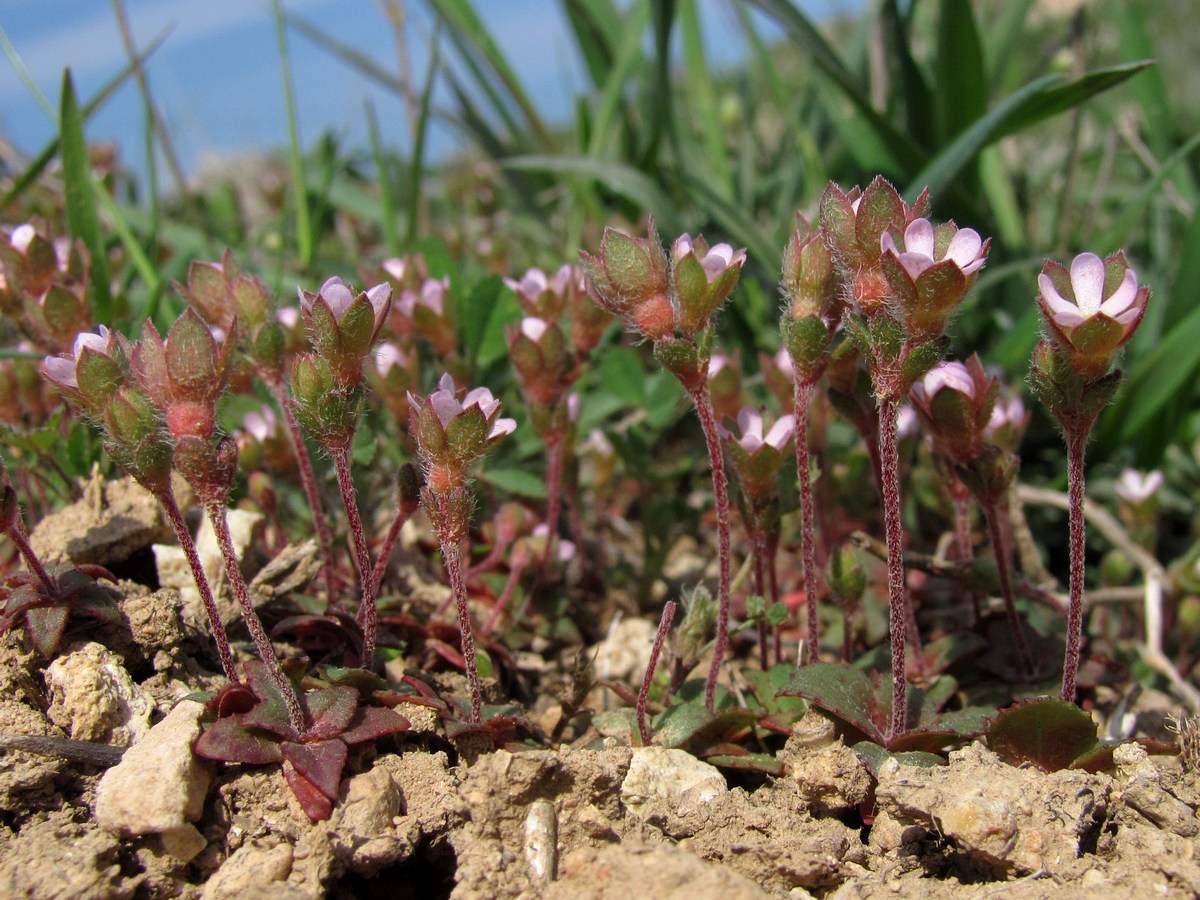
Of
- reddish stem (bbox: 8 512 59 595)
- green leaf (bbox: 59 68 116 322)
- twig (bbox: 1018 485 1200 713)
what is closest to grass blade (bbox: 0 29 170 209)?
green leaf (bbox: 59 68 116 322)

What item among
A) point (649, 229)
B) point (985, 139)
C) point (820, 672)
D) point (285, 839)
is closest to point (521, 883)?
point (285, 839)

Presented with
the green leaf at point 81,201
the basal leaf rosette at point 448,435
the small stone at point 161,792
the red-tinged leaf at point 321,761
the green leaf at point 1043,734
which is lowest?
the small stone at point 161,792

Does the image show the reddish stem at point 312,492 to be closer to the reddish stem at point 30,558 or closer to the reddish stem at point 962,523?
the reddish stem at point 30,558

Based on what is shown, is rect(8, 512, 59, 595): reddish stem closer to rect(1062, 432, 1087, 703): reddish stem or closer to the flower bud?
the flower bud

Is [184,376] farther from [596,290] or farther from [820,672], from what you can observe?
[820,672]

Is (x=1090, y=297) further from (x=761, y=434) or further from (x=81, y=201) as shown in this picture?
(x=81, y=201)

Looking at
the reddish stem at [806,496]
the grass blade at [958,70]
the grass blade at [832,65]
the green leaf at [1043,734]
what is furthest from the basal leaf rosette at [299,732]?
the grass blade at [958,70]

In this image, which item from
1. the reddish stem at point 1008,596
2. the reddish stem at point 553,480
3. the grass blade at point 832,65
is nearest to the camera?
the reddish stem at point 1008,596

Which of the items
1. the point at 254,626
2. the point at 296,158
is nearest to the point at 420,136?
the point at 296,158
